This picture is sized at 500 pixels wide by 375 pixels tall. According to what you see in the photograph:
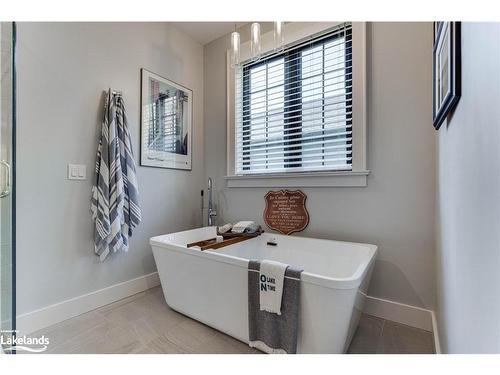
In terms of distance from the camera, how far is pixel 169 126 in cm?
258

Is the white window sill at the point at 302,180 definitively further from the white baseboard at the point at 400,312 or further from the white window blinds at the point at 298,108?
the white baseboard at the point at 400,312

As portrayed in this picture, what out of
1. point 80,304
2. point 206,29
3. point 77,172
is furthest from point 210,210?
point 206,29

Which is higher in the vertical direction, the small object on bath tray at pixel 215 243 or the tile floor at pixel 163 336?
the small object on bath tray at pixel 215 243

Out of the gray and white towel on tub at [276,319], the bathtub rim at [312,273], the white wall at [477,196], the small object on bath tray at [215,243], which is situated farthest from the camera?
the small object on bath tray at [215,243]

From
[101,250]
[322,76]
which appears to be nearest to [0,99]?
[101,250]

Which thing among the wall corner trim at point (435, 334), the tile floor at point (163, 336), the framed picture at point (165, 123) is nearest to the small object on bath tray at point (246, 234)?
the tile floor at point (163, 336)

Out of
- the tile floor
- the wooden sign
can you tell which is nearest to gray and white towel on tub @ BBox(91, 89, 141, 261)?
the tile floor

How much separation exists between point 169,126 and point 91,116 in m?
0.76

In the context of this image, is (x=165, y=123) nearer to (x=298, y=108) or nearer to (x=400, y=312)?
(x=298, y=108)

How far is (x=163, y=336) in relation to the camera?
1591 mm

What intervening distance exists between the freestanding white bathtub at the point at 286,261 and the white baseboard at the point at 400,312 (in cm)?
40

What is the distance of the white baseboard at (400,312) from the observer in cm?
169

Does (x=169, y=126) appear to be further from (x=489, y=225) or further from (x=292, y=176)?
(x=489, y=225)

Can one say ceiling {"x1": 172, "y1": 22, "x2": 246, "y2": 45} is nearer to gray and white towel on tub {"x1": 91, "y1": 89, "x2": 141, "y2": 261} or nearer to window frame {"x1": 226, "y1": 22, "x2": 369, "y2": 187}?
window frame {"x1": 226, "y1": 22, "x2": 369, "y2": 187}
